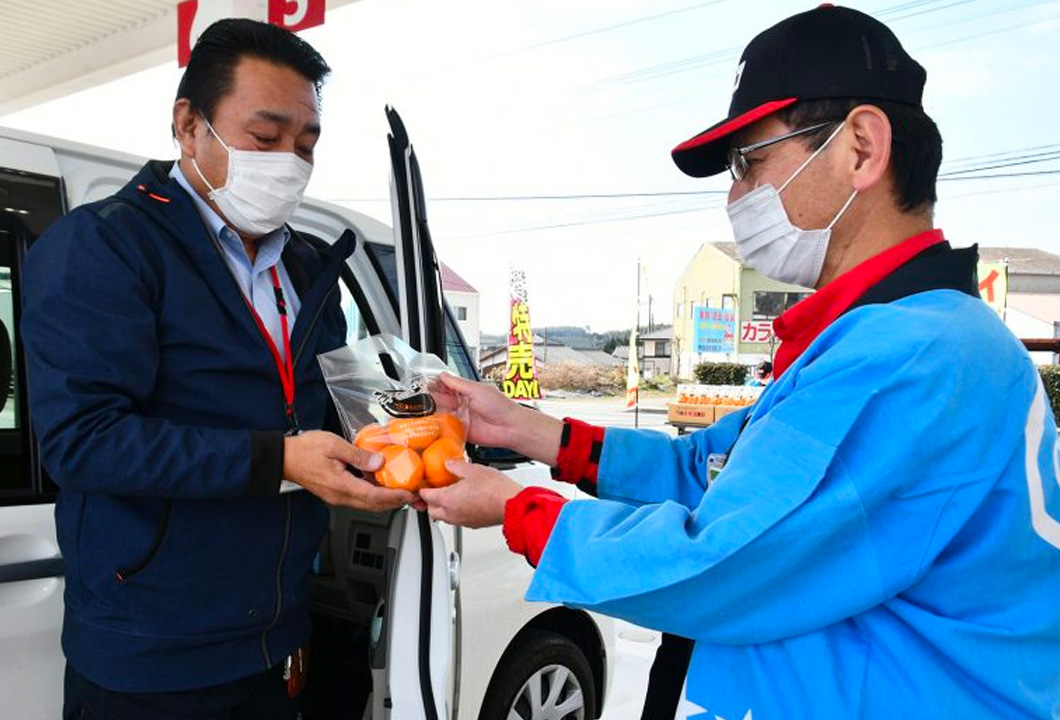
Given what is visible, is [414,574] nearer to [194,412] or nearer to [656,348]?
[194,412]

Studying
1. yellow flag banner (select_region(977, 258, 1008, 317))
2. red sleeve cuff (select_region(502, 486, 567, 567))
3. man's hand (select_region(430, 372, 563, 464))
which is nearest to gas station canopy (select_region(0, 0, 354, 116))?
man's hand (select_region(430, 372, 563, 464))

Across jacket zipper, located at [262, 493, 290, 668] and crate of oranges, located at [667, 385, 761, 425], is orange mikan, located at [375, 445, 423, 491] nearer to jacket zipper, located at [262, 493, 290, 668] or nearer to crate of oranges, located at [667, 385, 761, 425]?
jacket zipper, located at [262, 493, 290, 668]

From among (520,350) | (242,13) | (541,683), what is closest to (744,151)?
(541,683)

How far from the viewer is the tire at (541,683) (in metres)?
2.51

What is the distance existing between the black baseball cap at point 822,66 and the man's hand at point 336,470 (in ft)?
2.73

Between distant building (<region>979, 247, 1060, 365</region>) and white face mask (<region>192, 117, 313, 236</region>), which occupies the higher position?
distant building (<region>979, 247, 1060, 365</region>)

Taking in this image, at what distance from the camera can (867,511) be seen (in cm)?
96

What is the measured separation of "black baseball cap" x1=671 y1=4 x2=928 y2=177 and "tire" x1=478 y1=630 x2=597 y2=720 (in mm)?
1877

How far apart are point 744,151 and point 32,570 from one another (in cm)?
165

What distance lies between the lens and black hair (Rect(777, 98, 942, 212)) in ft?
3.94

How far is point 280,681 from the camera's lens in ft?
5.58

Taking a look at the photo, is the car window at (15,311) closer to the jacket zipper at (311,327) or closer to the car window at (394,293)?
the jacket zipper at (311,327)

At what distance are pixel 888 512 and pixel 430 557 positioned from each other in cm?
97

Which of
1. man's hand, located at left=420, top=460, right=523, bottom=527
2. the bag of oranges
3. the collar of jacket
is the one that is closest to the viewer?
man's hand, located at left=420, top=460, right=523, bottom=527
